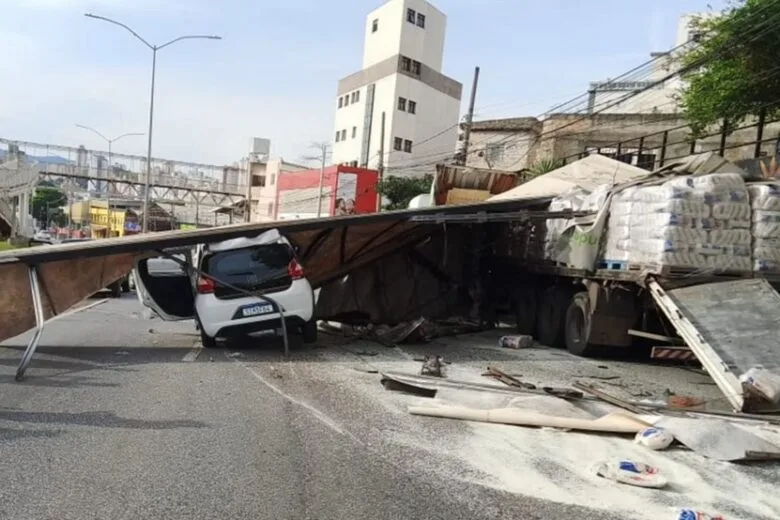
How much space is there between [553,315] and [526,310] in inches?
58.1

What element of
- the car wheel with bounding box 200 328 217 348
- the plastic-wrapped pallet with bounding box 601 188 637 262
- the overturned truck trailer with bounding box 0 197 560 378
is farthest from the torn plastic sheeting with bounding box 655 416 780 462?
the car wheel with bounding box 200 328 217 348

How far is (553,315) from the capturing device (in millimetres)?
12898

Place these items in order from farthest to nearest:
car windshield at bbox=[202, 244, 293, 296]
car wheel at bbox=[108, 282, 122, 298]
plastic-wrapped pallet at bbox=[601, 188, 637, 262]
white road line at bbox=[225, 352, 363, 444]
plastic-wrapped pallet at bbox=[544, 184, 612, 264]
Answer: car wheel at bbox=[108, 282, 122, 298]
plastic-wrapped pallet at bbox=[544, 184, 612, 264]
car windshield at bbox=[202, 244, 293, 296]
plastic-wrapped pallet at bbox=[601, 188, 637, 262]
white road line at bbox=[225, 352, 363, 444]

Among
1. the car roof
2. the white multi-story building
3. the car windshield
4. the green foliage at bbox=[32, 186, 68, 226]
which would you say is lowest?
the green foliage at bbox=[32, 186, 68, 226]

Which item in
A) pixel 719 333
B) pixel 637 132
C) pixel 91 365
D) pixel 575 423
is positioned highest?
pixel 637 132

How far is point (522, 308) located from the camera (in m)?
14.6

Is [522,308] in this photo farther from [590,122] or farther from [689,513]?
[590,122]

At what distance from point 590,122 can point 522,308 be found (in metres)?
27.1

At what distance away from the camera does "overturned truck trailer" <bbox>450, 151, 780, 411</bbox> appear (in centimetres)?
811

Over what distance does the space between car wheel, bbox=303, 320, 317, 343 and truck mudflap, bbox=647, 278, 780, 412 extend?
5222mm

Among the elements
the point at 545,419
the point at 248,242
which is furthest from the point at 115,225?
the point at 545,419

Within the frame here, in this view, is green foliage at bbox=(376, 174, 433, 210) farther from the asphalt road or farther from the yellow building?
the asphalt road

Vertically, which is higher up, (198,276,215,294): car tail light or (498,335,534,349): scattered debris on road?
(198,276,215,294): car tail light

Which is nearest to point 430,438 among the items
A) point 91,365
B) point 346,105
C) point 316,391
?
point 316,391
